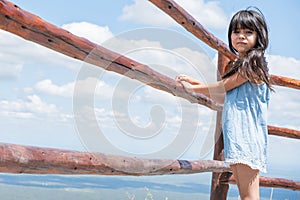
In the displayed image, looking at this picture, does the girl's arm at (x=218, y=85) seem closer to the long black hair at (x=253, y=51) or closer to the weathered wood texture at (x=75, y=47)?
the long black hair at (x=253, y=51)

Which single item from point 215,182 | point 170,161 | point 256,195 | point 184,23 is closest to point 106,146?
point 170,161

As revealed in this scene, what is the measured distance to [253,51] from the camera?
1.52m

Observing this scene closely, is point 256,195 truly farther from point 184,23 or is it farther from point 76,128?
point 184,23

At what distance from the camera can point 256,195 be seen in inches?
60.1

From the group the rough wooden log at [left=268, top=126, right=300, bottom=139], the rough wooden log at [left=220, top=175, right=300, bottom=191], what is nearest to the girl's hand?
the rough wooden log at [left=220, top=175, right=300, bottom=191]

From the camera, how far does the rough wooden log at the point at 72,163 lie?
1.00m

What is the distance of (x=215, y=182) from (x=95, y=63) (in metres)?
1.32

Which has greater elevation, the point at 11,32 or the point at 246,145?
the point at 11,32

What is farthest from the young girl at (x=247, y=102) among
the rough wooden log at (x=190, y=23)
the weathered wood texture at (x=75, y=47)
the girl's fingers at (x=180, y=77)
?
the rough wooden log at (x=190, y=23)

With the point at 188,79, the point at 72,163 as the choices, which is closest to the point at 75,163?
the point at 72,163

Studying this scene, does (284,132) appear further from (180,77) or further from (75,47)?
(75,47)

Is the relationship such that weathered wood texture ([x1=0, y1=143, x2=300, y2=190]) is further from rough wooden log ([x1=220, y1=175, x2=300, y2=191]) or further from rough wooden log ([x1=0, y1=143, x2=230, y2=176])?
rough wooden log ([x1=220, y1=175, x2=300, y2=191])

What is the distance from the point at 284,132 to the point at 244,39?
66.4 inches

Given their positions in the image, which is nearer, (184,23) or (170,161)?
(170,161)
